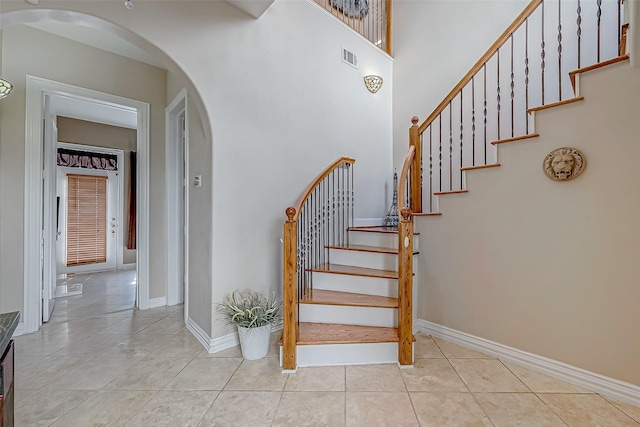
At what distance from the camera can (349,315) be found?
2.49 meters

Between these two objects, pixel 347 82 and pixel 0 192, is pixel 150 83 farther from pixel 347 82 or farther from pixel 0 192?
pixel 347 82

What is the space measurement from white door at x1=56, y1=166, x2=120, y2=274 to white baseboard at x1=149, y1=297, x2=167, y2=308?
3.32 m

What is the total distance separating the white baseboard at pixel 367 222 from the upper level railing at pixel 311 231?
0.13 metres

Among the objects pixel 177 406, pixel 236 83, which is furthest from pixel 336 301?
pixel 236 83

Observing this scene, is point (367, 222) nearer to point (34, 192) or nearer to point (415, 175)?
point (415, 175)

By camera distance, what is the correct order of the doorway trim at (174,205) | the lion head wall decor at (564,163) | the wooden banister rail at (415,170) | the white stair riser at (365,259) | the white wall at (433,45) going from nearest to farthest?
the lion head wall decor at (564,163) → the white stair riser at (365,259) → the wooden banister rail at (415,170) → the white wall at (433,45) → the doorway trim at (174,205)

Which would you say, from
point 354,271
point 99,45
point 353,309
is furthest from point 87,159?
point 353,309

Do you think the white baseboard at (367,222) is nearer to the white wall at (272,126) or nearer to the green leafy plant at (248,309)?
the white wall at (272,126)

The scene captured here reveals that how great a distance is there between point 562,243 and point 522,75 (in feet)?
7.02

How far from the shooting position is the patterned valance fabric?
5.48 meters

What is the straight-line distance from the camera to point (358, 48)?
3859mm

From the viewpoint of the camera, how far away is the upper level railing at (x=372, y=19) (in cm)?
407

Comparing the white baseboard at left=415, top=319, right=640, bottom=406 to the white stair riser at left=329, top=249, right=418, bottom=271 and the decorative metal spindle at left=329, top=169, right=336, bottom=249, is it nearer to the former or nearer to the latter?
the white stair riser at left=329, top=249, right=418, bottom=271

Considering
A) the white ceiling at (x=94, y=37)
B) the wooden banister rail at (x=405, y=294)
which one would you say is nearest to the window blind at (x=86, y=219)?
the white ceiling at (x=94, y=37)
